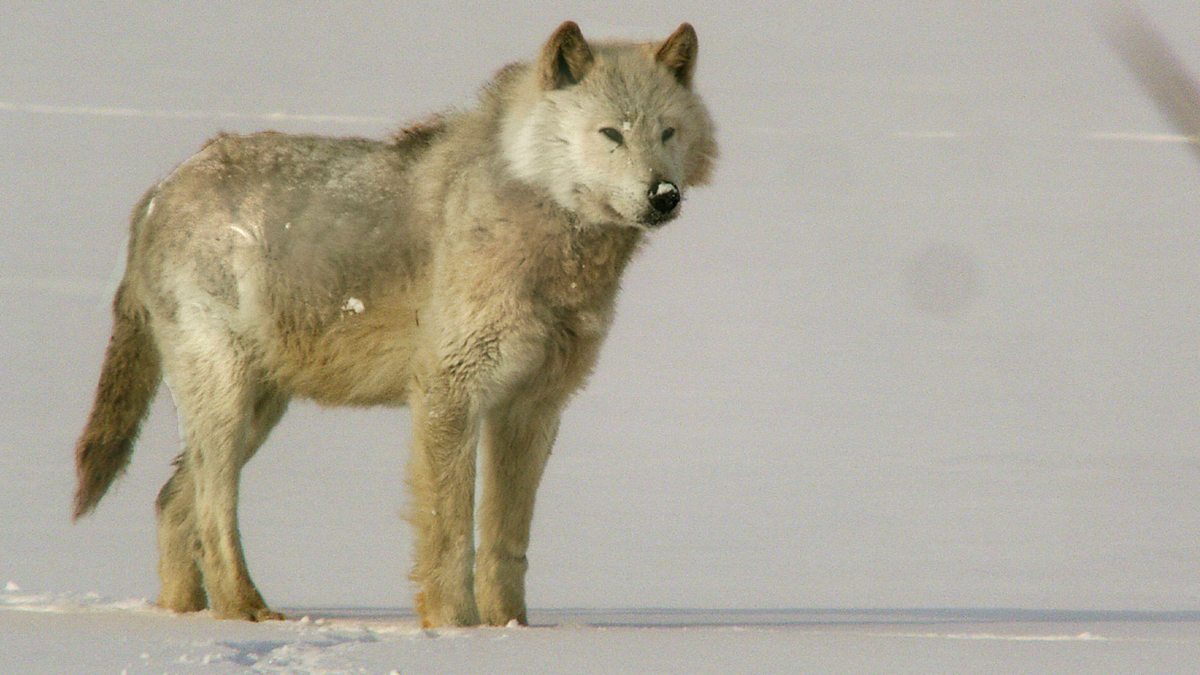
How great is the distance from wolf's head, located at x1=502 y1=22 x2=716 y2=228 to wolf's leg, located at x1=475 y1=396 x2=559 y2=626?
2.78 feet

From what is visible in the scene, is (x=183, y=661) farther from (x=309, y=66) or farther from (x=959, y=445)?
(x=309, y=66)

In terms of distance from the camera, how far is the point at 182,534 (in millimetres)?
6562

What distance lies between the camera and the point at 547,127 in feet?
19.5

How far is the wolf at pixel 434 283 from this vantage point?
5.80 m

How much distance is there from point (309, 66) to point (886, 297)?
10566 mm

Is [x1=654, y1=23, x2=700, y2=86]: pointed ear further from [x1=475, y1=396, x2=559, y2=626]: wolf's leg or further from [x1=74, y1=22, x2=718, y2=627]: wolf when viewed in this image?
[x1=475, y1=396, x2=559, y2=626]: wolf's leg

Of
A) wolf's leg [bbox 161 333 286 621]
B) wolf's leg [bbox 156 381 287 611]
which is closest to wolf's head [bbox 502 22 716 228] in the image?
wolf's leg [bbox 161 333 286 621]

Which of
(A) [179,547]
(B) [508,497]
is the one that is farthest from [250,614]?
(B) [508,497]

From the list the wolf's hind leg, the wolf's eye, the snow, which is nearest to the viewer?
the snow

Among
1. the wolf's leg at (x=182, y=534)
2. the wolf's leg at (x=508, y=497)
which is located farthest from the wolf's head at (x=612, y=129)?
the wolf's leg at (x=182, y=534)

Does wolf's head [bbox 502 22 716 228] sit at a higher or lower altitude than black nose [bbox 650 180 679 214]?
higher

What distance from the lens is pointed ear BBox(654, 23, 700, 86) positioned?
613cm

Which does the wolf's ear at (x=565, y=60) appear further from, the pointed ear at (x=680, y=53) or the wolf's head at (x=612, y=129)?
the pointed ear at (x=680, y=53)

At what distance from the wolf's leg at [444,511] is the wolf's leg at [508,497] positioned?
310 mm
